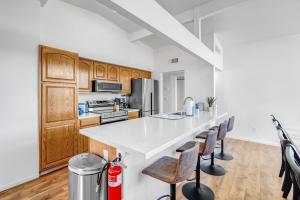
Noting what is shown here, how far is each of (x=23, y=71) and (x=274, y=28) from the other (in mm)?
5044

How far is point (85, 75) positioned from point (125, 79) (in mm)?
1162

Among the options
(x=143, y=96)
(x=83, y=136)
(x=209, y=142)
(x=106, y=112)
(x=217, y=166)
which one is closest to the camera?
(x=209, y=142)

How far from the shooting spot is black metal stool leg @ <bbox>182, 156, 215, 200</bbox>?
1923 mm

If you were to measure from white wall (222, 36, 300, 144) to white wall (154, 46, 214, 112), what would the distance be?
108 cm

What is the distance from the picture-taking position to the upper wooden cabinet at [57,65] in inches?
95.3

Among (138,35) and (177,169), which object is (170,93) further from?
(177,169)

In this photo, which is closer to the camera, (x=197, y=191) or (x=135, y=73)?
(x=197, y=191)

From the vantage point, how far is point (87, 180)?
137 centimetres

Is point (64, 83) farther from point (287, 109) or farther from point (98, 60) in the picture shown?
point (287, 109)

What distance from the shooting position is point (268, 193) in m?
2.04

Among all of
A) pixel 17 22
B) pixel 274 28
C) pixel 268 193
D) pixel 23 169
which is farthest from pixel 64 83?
pixel 274 28

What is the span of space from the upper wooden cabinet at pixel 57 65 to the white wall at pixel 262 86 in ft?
13.6

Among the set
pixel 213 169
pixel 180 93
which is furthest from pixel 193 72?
pixel 180 93

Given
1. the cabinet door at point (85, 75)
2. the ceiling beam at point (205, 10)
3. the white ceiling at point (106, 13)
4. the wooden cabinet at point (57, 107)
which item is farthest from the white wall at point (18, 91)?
the ceiling beam at point (205, 10)
